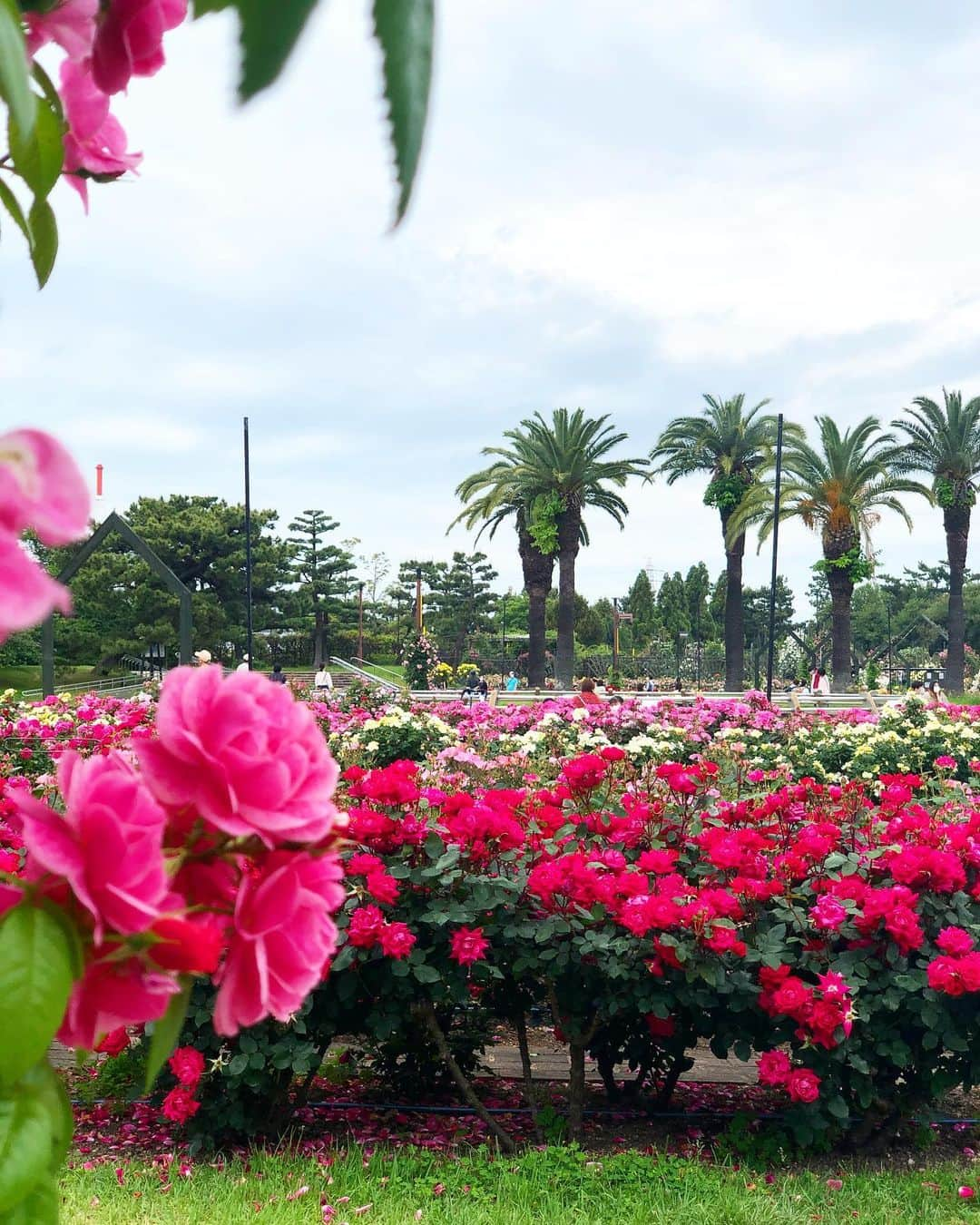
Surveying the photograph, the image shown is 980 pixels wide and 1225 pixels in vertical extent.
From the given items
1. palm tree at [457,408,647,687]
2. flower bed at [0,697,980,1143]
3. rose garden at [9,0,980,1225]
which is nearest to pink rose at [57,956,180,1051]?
rose garden at [9,0,980,1225]

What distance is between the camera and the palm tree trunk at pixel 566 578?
29.8 meters

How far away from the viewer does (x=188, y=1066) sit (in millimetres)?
3613

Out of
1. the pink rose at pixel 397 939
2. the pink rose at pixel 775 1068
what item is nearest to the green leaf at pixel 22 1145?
the pink rose at pixel 397 939

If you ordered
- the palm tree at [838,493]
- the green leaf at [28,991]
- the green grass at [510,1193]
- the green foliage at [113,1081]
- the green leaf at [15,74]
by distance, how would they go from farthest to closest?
the palm tree at [838,493] → the green foliage at [113,1081] → the green grass at [510,1193] → the green leaf at [28,991] → the green leaf at [15,74]

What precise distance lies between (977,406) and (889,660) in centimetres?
3686

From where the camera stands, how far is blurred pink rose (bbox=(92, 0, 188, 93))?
55cm

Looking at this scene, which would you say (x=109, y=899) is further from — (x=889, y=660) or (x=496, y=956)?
(x=889, y=660)

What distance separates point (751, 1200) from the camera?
3.36 meters

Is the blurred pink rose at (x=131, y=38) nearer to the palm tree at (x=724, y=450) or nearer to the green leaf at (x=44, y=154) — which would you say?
the green leaf at (x=44, y=154)

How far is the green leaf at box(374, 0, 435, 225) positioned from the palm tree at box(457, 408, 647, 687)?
29002mm

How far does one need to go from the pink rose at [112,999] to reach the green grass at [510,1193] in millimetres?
3038

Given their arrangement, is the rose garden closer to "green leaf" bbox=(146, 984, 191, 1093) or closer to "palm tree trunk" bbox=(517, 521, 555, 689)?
"green leaf" bbox=(146, 984, 191, 1093)

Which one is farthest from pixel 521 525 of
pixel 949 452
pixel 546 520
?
pixel 949 452

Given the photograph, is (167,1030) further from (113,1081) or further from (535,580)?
(535,580)
